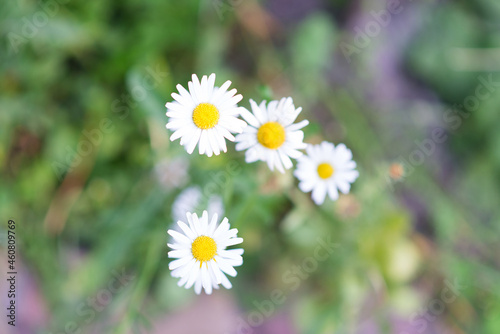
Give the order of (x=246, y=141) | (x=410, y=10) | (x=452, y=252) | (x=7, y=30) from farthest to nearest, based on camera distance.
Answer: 1. (x=410, y=10)
2. (x=452, y=252)
3. (x=7, y=30)
4. (x=246, y=141)

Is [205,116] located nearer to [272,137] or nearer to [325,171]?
[272,137]

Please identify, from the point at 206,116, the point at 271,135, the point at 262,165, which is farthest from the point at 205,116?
the point at 262,165

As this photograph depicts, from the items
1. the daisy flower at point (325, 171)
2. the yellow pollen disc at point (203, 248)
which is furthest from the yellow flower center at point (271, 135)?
the yellow pollen disc at point (203, 248)

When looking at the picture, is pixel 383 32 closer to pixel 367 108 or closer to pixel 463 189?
pixel 367 108

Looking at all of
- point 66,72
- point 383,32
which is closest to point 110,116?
point 66,72

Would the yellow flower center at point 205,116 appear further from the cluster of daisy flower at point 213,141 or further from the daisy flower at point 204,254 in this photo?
the daisy flower at point 204,254

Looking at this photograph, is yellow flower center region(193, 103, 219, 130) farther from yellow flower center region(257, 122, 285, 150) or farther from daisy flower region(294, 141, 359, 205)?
daisy flower region(294, 141, 359, 205)

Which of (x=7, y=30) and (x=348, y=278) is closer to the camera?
(x=7, y=30)
